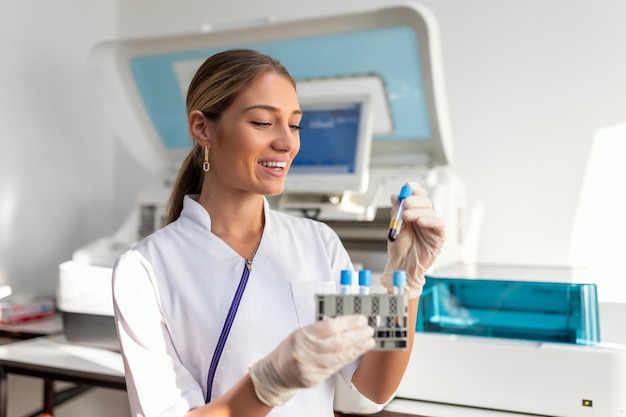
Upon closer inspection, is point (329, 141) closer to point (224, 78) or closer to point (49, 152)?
point (224, 78)

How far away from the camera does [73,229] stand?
7.45 feet

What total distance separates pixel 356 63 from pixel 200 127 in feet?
2.50

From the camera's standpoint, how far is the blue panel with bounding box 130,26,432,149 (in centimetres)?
146

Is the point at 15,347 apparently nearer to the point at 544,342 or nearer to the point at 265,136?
the point at 265,136

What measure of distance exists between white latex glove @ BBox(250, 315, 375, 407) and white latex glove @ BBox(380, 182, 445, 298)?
0.58 ft

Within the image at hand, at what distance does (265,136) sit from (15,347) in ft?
3.70

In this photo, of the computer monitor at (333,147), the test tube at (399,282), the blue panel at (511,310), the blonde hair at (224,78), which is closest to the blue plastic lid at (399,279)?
the test tube at (399,282)

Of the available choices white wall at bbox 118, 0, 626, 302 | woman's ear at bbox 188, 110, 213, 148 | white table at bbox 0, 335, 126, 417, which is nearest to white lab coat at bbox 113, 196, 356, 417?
woman's ear at bbox 188, 110, 213, 148

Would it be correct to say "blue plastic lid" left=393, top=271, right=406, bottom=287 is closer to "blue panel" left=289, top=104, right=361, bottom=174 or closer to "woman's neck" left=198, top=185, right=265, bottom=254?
"woman's neck" left=198, top=185, right=265, bottom=254

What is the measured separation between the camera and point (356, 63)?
1562 mm

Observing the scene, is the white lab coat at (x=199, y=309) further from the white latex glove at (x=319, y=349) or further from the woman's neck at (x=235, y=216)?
the white latex glove at (x=319, y=349)

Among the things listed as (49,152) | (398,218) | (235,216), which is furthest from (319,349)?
(49,152)

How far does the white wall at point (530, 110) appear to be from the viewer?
5.73ft

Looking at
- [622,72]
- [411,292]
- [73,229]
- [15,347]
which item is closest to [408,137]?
[622,72]
